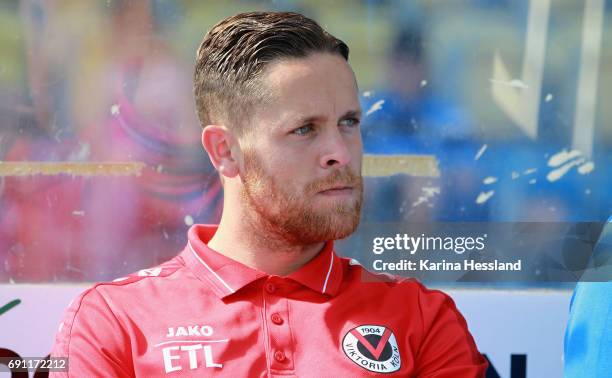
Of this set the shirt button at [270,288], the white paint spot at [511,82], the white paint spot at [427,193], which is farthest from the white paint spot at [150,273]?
the white paint spot at [511,82]

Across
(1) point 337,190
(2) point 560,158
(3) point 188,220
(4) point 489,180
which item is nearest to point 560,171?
(2) point 560,158

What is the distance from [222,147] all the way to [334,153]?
26 cm

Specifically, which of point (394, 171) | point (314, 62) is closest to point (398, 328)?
point (394, 171)

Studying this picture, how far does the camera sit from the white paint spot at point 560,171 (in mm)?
1911

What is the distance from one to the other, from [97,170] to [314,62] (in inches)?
23.5

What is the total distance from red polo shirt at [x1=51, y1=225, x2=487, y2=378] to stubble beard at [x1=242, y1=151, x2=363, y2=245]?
88 millimetres

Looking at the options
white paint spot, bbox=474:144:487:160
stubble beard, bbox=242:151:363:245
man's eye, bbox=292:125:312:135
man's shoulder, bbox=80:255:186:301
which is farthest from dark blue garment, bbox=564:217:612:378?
man's shoulder, bbox=80:255:186:301

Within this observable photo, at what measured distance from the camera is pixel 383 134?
6.43ft

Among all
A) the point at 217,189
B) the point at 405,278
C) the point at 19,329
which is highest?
the point at 217,189

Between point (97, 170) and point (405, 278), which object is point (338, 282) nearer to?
point (405, 278)

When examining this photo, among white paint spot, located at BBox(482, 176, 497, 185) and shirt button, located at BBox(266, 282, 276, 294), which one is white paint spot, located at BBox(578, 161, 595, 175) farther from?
shirt button, located at BBox(266, 282, 276, 294)

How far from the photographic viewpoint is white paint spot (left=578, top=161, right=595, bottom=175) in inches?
75.0

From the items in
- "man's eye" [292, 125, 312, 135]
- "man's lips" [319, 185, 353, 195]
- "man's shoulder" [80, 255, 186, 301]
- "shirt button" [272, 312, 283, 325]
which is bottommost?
"shirt button" [272, 312, 283, 325]

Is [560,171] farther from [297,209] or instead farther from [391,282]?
[297,209]
